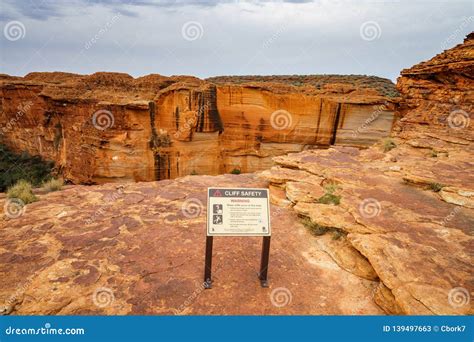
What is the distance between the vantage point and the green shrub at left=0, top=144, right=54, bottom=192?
62.0ft

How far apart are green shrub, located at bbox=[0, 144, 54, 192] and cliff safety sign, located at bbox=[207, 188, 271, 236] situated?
1895cm

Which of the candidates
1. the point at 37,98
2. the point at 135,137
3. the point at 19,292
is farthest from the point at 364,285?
the point at 37,98

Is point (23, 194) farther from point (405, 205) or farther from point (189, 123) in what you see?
point (189, 123)

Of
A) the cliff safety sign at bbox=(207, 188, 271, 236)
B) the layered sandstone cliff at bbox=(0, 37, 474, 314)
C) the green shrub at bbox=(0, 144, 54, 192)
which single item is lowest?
the green shrub at bbox=(0, 144, 54, 192)

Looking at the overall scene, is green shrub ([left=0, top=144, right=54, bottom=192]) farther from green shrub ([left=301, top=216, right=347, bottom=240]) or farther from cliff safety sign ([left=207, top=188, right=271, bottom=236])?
cliff safety sign ([left=207, top=188, right=271, bottom=236])

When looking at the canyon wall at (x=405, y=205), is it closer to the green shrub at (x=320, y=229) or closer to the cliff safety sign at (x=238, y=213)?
the green shrub at (x=320, y=229)

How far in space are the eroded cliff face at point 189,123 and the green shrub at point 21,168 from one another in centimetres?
166

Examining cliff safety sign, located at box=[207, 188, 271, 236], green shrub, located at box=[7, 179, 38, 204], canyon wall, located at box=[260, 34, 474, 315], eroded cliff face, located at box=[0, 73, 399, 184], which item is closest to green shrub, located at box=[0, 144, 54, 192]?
eroded cliff face, located at box=[0, 73, 399, 184]

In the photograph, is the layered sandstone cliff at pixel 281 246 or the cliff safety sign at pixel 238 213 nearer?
the layered sandstone cliff at pixel 281 246

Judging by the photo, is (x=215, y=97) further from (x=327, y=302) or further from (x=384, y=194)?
(x=327, y=302)

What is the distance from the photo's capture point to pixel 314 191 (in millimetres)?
5551

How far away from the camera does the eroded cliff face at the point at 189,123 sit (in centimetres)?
1528

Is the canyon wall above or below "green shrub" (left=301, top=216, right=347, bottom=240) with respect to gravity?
above

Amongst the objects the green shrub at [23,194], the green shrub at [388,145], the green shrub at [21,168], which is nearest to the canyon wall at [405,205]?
the green shrub at [388,145]
